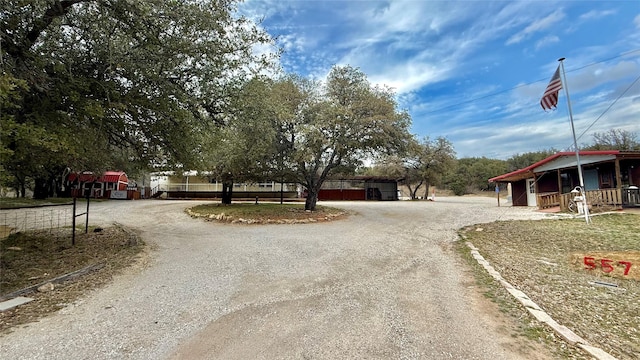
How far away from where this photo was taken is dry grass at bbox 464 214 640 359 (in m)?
3.54

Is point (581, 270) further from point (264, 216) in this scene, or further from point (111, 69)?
point (264, 216)

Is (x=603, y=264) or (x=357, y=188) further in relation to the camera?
(x=357, y=188)

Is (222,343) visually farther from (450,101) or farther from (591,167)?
(450,101)

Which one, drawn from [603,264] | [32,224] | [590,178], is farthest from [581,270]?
[32,224]

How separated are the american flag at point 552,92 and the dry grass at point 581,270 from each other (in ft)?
15.1

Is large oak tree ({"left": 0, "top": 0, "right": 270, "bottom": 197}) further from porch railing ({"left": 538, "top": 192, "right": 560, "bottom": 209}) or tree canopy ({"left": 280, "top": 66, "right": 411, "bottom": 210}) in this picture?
porch railing ({"left": 538, "top": 192, "right": 560, "bottom": 209})

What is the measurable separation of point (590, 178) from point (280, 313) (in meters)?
20.9

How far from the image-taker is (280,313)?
12.0 ft

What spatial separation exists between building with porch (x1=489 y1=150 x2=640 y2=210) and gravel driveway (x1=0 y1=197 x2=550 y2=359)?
41.1 feet

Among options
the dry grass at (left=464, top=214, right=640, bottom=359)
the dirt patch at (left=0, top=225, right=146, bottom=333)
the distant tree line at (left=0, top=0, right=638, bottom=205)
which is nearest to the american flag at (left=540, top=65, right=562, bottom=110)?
the dry grass at (left=464, top=214, right=640, bottom=359)

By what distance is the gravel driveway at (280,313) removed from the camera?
9.24 feet

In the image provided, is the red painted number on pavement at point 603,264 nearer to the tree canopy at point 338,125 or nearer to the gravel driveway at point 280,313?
the gravel driveway at point 280,313

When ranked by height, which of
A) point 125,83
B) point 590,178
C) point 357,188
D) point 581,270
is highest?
point 125,83

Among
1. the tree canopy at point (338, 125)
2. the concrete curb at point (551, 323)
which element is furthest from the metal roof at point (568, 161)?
the concrete curb at point (551, 323)
